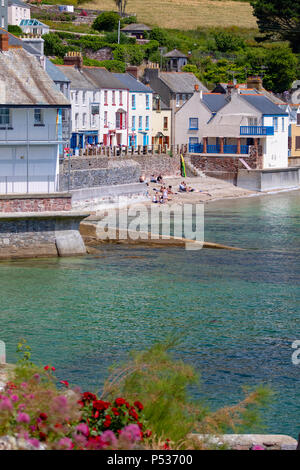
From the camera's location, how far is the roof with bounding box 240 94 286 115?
8125 cm

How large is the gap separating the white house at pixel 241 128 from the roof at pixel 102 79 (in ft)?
29.6

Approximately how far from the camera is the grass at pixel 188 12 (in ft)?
506

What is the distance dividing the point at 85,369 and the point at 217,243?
78.7 ft

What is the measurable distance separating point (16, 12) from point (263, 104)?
51.8 m

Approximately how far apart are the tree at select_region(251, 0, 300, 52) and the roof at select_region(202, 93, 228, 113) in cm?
4702

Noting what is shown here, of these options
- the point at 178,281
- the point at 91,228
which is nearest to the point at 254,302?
the point at 178,281

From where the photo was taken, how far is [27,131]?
39.8m

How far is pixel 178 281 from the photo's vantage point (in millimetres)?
34594

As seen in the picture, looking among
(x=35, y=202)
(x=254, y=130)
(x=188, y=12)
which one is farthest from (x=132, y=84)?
(x=188, y=12)

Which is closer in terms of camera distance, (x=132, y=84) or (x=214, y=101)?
(x=132, y=84)

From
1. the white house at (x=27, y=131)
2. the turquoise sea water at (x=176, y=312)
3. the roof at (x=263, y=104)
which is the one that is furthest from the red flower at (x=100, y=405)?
the roof at (x=263, y=104)

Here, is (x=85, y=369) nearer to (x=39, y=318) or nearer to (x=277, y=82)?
(x=39, y=318)

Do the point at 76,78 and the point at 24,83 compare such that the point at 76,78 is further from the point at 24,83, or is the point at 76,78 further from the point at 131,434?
the point at 131,434

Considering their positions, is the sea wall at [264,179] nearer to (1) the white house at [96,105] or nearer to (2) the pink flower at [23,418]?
(1) the white house at [96,105]
